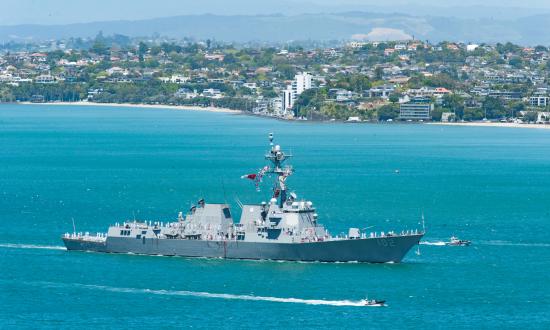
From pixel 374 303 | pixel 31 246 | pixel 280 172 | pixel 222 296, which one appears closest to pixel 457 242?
pixel 280 172

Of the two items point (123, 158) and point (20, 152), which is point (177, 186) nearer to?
point (123, 158)

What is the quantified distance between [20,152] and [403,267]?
3374 inches

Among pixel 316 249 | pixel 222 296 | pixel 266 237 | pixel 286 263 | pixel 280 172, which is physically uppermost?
pixel 280 172

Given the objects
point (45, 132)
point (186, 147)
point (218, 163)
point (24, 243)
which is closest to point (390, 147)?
point (186, 147)

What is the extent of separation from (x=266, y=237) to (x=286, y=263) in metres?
1.58

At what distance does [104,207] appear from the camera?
93.9 m

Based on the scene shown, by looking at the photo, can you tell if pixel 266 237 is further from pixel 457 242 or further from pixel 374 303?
pixel 457 242

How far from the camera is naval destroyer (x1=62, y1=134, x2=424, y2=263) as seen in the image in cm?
7000

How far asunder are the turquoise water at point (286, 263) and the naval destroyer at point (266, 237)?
0.77 metres

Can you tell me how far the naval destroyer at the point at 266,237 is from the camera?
70000 mm

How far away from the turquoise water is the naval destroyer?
77 cm

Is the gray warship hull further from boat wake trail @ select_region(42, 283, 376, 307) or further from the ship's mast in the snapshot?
boat wake trail @ select_region(42, 283, 376, 307)

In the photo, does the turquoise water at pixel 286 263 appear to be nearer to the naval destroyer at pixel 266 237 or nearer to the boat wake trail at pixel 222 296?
the boat wake trail at pixel 222 296

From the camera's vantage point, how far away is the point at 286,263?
70.1 metres
